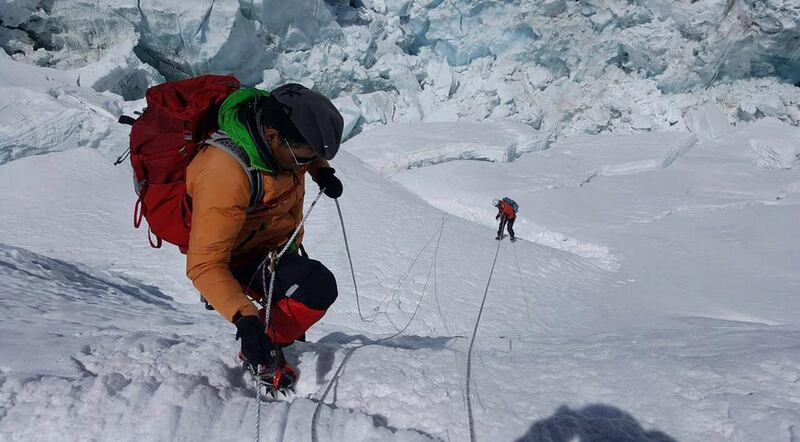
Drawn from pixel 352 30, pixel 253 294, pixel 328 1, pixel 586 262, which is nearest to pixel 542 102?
pixel 352 30

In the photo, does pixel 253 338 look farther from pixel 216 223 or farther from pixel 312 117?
pixel 312 117

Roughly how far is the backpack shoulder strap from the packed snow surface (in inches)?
25.0

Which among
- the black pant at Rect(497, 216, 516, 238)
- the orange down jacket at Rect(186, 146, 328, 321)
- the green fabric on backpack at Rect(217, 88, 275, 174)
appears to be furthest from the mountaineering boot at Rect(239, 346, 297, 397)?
the black pant at Rect(497, 216, 516, 238)

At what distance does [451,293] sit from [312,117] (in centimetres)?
395

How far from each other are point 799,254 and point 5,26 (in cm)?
1448

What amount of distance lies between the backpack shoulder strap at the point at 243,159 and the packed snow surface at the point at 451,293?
635 mm

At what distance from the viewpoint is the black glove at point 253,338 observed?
1461mm

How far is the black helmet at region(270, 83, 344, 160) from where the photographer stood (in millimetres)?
1538

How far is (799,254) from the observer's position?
7086mm

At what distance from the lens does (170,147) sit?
163 cm

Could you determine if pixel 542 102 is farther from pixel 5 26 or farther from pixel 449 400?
pixel 449 400

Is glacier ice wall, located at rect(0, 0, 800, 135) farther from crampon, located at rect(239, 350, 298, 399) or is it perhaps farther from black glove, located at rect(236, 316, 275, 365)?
black glove, located at rect(236, 316, 275, 365)

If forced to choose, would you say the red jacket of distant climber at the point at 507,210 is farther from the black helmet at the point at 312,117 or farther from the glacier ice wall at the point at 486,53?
the glacier ice wall at the point at 486,53

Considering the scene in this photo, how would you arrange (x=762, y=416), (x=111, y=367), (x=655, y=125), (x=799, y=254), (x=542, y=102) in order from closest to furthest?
(x=762, y=416), (x=111, y=367), (x=799, y=254), (x=655, y=125), (x=542, y=102)
